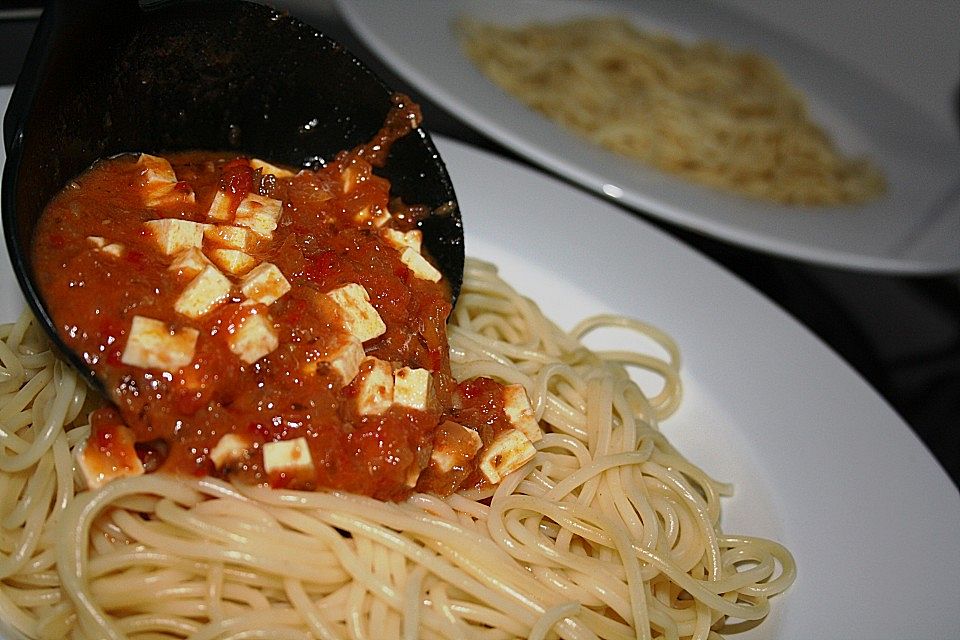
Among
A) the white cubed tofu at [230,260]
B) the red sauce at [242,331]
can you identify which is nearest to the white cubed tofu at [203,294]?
the red sauce at [242,331]

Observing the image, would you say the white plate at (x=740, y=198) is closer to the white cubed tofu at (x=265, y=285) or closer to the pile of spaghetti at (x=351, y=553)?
the pile of spaghetti at (x=351, y=553)

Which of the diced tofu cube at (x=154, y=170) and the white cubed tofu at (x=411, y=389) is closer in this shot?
the white cubed tofu at (x=411, y=389)

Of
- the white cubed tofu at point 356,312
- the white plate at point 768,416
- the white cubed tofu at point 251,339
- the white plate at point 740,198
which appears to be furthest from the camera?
the white plate at point 740,198

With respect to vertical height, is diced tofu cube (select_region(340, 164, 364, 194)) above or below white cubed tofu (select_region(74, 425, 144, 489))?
above

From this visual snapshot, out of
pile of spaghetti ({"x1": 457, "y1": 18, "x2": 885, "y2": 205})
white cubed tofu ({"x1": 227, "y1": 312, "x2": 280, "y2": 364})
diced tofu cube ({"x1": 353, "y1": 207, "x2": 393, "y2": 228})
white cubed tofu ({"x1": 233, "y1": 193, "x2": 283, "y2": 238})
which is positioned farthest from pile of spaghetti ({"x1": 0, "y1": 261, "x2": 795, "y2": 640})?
pile of spaghetti ({"x1": 457, "y1": 18, "x2": 885, "y2": 205})

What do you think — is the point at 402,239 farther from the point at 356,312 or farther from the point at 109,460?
the point at 109,460

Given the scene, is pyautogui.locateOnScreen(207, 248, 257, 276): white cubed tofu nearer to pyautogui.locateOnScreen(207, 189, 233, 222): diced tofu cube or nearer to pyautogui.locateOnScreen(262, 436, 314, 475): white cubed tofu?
pyautogui.locateOnScreen(207, 189, 233, 222): diced tofu cube

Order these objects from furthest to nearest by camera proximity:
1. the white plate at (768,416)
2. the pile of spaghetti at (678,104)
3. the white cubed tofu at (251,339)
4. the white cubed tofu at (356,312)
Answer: the pile of spaghetti at (678,104) < the white plate at (768,416) < the white cubed tofu at (356,312) < the white cubed tofu at (251,339)
